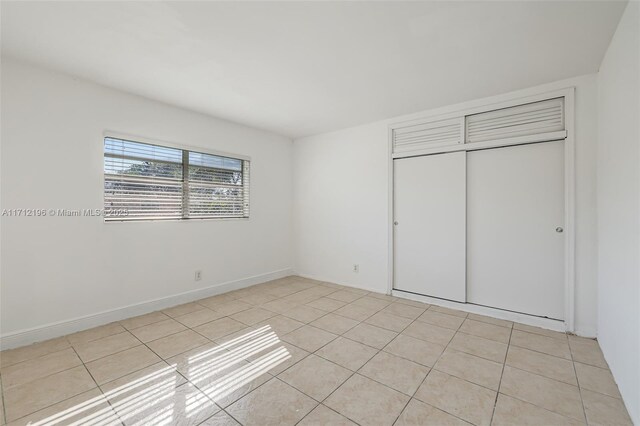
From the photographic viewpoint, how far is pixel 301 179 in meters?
4.88

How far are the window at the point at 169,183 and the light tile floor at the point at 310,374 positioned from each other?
4.17ft

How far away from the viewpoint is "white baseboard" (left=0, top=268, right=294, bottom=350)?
239 cm

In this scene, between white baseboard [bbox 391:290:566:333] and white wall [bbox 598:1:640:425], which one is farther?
white baseboard [bbox 391:290:566:333]

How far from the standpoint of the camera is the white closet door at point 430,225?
3344 mm

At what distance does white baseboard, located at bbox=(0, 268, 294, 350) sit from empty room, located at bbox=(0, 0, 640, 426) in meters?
0.02

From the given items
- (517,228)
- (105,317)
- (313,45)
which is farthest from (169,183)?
(517,228)

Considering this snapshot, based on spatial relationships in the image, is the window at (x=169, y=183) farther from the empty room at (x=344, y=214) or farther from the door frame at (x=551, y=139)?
the door frame at (x=551, y=139)

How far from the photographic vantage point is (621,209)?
6.02 ft

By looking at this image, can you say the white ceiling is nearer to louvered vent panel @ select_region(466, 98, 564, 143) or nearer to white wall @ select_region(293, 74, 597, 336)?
louvered vent panel @ select_region(466, 98, 564, 143)

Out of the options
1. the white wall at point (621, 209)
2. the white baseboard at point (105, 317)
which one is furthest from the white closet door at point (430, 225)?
the white baseboard at point (105, 317)

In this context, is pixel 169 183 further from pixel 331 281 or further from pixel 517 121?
pixel 517 121

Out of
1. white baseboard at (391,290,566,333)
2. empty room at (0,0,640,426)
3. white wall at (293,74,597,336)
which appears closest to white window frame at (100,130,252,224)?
empty room at (0,0,640,426)

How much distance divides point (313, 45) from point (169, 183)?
2.41 metres

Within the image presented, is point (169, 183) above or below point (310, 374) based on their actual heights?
above
